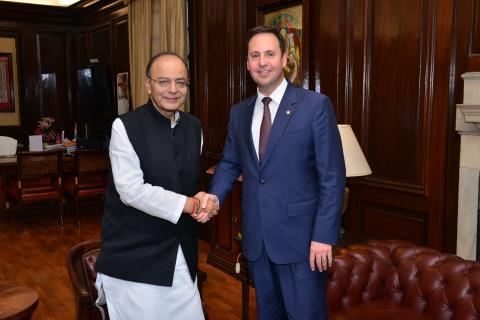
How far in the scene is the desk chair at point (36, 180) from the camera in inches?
240

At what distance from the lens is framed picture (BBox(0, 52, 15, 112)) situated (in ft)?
28.7

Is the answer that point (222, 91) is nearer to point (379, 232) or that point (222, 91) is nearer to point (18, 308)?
point (379, 232)

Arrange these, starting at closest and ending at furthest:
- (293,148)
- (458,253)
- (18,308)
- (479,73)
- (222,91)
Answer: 1. (293,148)
2. (18,308)
3. (479,73)
4. (458,253)
5. (222,91)

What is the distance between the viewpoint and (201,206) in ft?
7.09

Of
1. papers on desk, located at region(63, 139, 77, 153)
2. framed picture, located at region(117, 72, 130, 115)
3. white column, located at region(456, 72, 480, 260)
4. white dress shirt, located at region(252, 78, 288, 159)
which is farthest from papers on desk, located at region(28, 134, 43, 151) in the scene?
white column, located at region(456, 72, 480, 260)

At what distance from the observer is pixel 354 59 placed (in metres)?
3.60

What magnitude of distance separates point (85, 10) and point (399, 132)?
690cm

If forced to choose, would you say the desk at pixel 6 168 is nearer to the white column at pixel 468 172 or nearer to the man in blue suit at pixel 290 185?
the man in blue suit at pixel 290 185

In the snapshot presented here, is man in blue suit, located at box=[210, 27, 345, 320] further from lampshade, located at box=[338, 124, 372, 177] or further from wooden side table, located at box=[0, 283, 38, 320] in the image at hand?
wooden side table, located at box=[0, 283, 38, 320]

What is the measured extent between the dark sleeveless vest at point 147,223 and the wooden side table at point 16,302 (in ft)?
2.30

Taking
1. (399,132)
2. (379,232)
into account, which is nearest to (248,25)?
(399,132)

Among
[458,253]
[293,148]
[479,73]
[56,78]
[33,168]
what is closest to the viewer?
[293,148]

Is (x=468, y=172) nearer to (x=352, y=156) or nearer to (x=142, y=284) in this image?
(x=352, y=156)

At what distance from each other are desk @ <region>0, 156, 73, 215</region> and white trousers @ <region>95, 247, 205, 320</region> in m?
4.79
